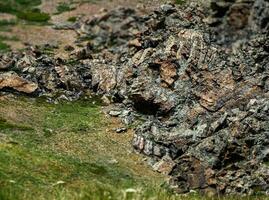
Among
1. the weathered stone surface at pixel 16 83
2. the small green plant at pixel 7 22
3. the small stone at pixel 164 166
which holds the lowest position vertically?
the small green plant at pixel 7 22

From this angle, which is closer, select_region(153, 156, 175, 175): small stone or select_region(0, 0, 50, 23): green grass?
select_region(153, 156, 175, 175): small stone

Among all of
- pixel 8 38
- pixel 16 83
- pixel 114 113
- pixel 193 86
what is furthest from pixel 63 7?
pixel 193 86

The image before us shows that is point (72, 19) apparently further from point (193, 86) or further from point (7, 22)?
point (193, 86)

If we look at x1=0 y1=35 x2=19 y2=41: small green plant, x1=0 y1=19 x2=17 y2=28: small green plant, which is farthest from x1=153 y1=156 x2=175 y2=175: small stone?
x1=0 y1=19 x2=17 y2=28: small green plant

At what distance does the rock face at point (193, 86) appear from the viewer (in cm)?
4272

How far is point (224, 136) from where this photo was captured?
44656 millimetres

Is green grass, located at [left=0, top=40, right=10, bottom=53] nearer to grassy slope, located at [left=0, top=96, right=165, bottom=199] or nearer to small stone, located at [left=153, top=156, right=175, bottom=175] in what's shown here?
grassy slope, located at [left=0, top=96, right=165, bottom=199]

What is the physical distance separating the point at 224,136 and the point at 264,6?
21.8 meters

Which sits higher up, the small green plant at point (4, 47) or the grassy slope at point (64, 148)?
the grassy slope at point (64, 148)

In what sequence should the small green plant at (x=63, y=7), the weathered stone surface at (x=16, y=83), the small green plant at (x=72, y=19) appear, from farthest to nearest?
1. the small green plant at (x=63, y=7)
2. the small green plant at (x=72, y=19)
3. the weathered stone surface at (x=16, y=83)

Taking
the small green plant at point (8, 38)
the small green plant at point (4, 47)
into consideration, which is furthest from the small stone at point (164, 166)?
the small green plant at point (8, 38)

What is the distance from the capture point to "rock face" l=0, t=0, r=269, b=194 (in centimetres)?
4272

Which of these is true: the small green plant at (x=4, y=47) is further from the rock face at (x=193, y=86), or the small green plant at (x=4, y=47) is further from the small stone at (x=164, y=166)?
the small stone at (x=164, y=166)

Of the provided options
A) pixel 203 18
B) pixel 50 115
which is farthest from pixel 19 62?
pixel 203 18
